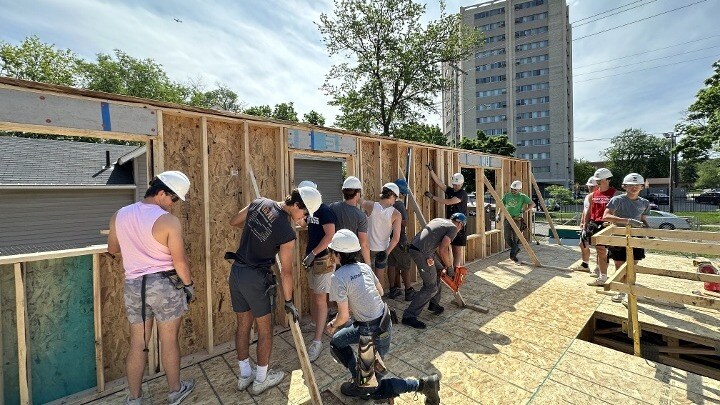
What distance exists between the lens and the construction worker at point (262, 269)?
2582 millimetres

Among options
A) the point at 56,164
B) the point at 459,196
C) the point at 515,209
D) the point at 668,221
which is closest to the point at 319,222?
the point at 459,196

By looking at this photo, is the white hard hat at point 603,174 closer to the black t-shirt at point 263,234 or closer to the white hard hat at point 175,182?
the black t-shirt at point 263,234

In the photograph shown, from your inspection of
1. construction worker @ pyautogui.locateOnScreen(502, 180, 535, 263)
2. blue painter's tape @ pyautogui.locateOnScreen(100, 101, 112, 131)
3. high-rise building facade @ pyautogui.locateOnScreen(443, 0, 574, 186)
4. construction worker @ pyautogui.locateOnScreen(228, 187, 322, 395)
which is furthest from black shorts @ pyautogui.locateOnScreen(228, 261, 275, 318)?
high-rise building facade @ pyautogui.locateOnScreen(443, 0, 574, 186)

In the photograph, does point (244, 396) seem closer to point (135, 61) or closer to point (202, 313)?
point (202, 313)

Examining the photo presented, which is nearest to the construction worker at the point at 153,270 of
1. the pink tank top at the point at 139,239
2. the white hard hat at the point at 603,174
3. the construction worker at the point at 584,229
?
the pink tank top at the point at 139,239

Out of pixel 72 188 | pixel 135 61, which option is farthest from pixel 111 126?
pixel 135 61

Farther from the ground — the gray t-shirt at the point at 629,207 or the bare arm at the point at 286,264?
the gray t-shirt at the point at 629,207

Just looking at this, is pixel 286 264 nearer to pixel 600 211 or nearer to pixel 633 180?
pixel 633 180

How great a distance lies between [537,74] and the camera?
43531 millimetres

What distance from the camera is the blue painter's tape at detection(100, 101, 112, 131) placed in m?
2.67

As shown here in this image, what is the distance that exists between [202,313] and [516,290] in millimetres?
5027

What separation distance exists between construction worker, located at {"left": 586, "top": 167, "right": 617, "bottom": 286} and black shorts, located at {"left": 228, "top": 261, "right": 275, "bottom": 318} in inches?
224

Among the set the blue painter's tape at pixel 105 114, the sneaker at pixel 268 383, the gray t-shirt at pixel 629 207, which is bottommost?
the sneaker at pixel 268 383

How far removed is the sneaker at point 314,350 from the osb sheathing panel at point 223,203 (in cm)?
107
